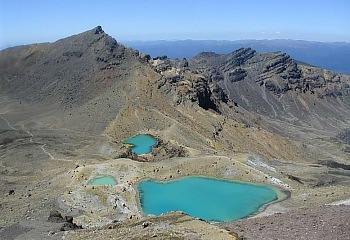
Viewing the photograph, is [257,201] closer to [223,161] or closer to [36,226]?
[223,161]

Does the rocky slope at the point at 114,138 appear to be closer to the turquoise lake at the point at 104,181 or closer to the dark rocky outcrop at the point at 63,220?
the turquoise lake at the point at 104,181

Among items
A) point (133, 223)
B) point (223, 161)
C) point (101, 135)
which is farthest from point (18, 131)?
point (133, 223)

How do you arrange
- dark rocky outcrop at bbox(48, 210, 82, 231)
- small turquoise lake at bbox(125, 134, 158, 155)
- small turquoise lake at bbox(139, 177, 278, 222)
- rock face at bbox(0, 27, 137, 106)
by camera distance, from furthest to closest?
rock face at bbox(0, 27, 137, 106) < small turquoise lake at bbox(125, 134, 158, 155) < small turquoise lake at bbox(139, 177, 278, 222) < dark rocky outcrop at bbox(48, 210, 82, 231)

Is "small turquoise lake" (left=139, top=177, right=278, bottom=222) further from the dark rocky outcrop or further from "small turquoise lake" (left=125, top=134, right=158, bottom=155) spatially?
"small turquoise lake" (left=125, top=134, right=158, bottom=155)

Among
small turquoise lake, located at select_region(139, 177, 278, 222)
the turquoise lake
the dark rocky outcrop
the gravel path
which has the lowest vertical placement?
small turquoise lake, located at select_region(139, 177, 278, 222)

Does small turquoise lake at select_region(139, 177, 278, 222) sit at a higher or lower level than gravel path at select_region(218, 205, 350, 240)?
lower

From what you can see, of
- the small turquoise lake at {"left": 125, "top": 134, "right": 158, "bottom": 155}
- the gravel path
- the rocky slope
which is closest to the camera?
the gravel path

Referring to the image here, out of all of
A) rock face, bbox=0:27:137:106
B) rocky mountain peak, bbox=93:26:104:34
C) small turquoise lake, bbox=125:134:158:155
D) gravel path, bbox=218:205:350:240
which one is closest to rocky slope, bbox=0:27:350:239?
rock face, bbox=0:27:137:106
